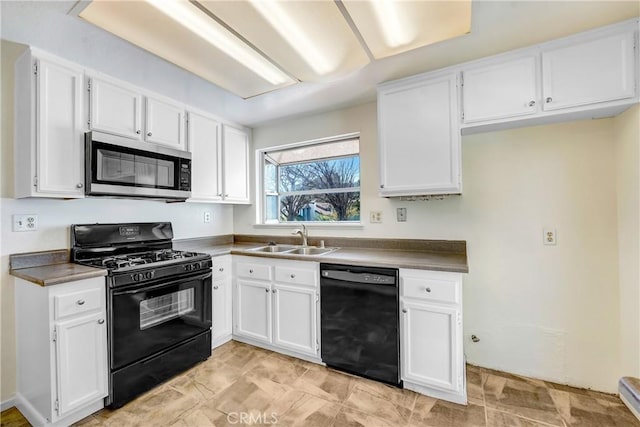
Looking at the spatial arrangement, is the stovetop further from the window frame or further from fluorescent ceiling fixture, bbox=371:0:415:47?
fluorescent ceiling fixture, bbox=371:0:415:47

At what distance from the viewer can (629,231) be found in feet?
5.82

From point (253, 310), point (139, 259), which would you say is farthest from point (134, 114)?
point (253, 310)

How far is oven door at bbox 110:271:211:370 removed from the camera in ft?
6.12

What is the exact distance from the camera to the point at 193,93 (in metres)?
2.48

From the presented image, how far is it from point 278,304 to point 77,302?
4.54 feet

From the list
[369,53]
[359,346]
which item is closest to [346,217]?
[359,346]

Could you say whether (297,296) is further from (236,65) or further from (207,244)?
Result: (236,65)

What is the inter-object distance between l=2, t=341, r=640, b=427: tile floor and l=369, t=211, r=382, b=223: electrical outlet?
134cm

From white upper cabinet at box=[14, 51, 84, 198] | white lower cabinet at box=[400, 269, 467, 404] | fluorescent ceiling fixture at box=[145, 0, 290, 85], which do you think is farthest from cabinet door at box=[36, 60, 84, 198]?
white lower cabinet at box=[400, 269, 467, 404]

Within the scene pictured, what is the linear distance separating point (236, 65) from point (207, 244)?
1999 millimetres

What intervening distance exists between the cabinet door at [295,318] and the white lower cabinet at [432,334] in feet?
2.41

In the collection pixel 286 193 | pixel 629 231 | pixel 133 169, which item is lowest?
pixel 629 231

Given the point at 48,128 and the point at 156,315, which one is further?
the point at 156,315

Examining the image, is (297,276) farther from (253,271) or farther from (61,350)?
(61,350)
